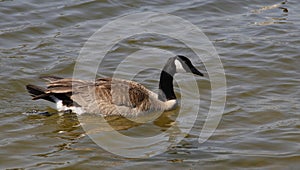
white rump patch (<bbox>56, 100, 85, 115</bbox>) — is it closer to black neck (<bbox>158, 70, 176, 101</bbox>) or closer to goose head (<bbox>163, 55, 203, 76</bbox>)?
black neck (<bbox>158, 70, 176, 101</bbox>)

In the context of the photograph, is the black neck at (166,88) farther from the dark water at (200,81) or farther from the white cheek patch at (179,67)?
the dark water at (200,81)

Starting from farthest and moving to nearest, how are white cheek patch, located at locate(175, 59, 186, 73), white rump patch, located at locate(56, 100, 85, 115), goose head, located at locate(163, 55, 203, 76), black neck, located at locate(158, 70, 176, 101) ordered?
black neck, located at locate(158, 70, 176, 101) < white cheek patch, located at locate(175, 59, 186, 73) < goose head, located at locate(163, 55, 203, 76) < white rump patch, located at locate(56, 100, 85, 115)

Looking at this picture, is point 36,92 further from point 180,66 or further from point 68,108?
point 180,66

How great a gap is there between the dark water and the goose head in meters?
0.68

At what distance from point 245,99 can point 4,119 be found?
4497 mm

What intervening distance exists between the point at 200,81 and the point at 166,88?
1.19m

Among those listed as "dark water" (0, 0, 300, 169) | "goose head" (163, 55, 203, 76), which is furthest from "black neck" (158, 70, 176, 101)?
"dark water" (0, 0, 300, 169)

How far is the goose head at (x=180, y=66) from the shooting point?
11.0m

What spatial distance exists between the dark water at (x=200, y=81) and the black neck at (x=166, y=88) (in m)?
0.41

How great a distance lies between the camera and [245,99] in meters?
11.2

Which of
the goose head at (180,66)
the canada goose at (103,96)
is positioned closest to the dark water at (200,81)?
the canada goose at (103,96)

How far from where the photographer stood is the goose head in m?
11.0

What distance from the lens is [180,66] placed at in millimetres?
11102

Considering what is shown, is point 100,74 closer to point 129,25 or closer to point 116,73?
point 116,73
